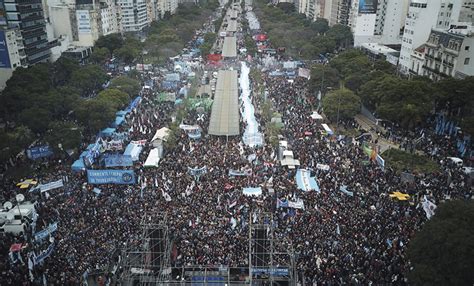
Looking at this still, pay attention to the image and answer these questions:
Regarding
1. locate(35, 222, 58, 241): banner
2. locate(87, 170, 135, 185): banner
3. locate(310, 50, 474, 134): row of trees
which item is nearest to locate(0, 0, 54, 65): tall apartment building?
locate(87, 170, 135, 185): banner

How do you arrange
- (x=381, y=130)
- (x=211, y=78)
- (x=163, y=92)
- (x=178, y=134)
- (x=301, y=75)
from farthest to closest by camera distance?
(x=211, y=78) → (x=301, y=75) → (x=163, y=92) → (x=381, y=130) → (x=178, y=134)

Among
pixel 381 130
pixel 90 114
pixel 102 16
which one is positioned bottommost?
pixel 381 130

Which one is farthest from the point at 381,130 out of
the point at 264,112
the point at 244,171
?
the point at 244,171

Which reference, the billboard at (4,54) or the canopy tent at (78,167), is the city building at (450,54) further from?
the billboard at (4,54)

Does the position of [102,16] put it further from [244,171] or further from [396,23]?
[244,171]

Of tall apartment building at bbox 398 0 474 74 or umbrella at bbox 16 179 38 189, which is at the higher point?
tall apartment building at bbox 398 0 474 74

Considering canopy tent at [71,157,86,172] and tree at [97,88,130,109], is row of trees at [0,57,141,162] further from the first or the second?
canopy tent at [71,157,86,172]

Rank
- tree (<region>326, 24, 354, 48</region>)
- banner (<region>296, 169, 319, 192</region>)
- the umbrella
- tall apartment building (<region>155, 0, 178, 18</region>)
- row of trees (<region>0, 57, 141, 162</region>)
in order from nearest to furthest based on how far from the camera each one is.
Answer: banner (<region>296, 169, 319, 192</region>) < the umbrella < row of trees (<region>0, 57, 141, 162</region>) < tree (<region>326, 24, 354, 48</region>) < tall apartment building (<region>155, 0, 178, 18</region>)
